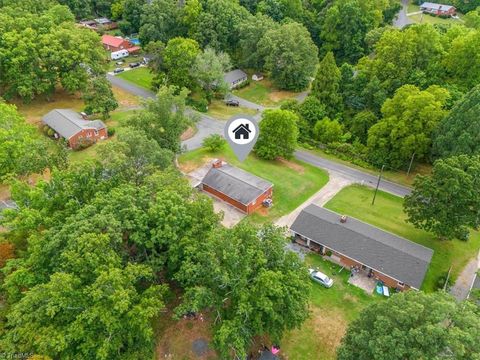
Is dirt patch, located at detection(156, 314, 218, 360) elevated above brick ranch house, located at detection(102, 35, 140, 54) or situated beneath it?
situated beneath

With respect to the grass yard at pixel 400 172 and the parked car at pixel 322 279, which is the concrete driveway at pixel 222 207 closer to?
the parked car at pixel 322 279

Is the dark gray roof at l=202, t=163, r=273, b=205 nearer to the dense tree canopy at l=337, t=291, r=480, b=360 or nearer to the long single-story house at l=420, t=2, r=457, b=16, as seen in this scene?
the dense tree canopy at l=337, t=291, r=480, b=360

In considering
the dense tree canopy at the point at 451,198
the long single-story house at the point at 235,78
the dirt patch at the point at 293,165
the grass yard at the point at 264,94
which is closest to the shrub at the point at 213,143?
the dirt patch at the point at 293,165

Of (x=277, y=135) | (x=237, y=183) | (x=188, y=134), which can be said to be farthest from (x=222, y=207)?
(x=188, y=134)

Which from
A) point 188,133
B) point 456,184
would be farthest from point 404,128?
point 188,133

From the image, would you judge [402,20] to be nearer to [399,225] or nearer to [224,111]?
[224,111]

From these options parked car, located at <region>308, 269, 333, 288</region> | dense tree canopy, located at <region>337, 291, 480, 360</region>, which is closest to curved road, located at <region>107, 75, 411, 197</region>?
parked car, located at <region>308, 269, 333, 288</region>
